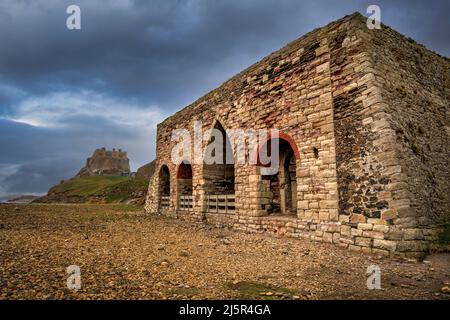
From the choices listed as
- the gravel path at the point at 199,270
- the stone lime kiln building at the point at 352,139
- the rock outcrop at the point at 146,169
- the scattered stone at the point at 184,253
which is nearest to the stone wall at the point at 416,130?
the stone lime kiln building at the point at 352,139

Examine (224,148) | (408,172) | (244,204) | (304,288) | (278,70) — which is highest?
(278,70)

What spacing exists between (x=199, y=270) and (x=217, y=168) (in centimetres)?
944

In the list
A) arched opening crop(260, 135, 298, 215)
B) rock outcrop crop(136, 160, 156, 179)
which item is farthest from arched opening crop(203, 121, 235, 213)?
rock outcrop crop(136, 160, 156, 179)

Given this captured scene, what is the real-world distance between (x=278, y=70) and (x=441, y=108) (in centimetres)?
565

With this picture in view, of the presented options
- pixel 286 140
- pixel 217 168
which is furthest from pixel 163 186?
pixel 286 140

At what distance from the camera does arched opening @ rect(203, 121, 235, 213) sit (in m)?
13.9

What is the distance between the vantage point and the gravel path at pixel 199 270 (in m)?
3.98

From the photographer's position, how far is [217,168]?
14570 millimetres

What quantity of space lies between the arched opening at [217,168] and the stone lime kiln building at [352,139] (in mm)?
2213

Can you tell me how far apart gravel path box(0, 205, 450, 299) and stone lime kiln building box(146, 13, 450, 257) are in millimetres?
879

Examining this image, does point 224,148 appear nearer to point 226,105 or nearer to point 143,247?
point 226,105

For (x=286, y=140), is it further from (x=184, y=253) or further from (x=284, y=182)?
(x=184, y=253)
